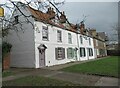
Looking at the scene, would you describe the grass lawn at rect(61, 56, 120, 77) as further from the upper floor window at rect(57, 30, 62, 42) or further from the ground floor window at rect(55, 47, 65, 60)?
the upper floor window at rect(57, 30, 62, 42)

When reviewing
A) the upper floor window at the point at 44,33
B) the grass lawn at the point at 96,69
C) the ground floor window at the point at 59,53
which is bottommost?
the grass lawn at the point at 96,69

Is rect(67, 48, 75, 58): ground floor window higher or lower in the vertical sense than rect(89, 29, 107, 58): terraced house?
lower

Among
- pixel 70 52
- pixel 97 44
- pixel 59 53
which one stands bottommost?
pixel 59 53

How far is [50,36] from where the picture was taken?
2458 centimetres

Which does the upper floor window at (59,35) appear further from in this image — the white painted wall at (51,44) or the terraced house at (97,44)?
the terraced house at (97,44)

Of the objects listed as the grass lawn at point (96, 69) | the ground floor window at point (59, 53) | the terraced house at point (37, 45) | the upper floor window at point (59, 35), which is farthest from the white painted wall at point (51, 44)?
the grass lawn at point (96, 69)

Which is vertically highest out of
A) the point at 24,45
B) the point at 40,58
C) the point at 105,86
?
the point at 24,45

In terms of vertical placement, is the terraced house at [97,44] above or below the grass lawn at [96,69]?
above

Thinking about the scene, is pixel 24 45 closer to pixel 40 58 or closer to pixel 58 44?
pixel 40 58

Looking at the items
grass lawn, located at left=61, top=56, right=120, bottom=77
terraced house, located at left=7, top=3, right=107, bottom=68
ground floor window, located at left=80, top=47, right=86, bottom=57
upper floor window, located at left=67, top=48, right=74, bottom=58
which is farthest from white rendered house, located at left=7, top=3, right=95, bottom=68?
ground floor window, located at left=80, top=47, right=86, bottom=57

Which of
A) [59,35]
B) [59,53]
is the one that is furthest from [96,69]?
[59,35]

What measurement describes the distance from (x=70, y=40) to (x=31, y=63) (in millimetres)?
10687

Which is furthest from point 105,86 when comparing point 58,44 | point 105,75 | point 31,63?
point 58,44

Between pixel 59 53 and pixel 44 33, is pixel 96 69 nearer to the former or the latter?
pixel 44 33
